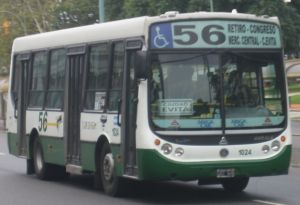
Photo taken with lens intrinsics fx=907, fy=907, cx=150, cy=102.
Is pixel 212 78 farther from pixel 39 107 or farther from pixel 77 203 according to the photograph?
pixel 39 107

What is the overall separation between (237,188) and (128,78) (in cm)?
263

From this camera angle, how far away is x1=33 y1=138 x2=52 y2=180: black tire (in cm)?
1756

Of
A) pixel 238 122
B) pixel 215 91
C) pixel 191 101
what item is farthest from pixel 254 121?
pixel 191 101

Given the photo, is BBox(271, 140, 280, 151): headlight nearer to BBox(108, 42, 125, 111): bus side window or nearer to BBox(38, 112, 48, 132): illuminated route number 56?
BBox(108, 42, 125, 111): bus side window

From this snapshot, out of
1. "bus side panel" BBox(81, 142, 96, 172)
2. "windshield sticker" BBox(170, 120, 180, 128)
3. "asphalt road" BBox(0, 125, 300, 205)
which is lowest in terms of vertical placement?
"asphalt road" BBox(0, 125, 300, 205)

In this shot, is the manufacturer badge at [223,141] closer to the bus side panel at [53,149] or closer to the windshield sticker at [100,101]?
the windshield sticker at [100,101]

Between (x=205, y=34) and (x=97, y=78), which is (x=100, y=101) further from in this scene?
(x=205, y=34)

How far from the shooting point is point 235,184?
47.3ft

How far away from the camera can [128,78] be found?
13.5m

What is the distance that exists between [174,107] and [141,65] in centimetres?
76

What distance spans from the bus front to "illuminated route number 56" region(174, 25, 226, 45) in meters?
0.01

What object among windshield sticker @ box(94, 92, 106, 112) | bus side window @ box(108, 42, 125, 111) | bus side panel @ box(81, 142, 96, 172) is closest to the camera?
bus side window @ box(108, 42, 125, 111)

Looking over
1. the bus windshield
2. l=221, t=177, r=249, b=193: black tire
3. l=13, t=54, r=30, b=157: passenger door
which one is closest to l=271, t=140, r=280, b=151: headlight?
the bus windshield

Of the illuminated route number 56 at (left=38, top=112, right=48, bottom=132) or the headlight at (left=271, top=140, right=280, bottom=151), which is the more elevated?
the illuminated route number 56 at (left=38, top=112, right=48, bottom=132)
